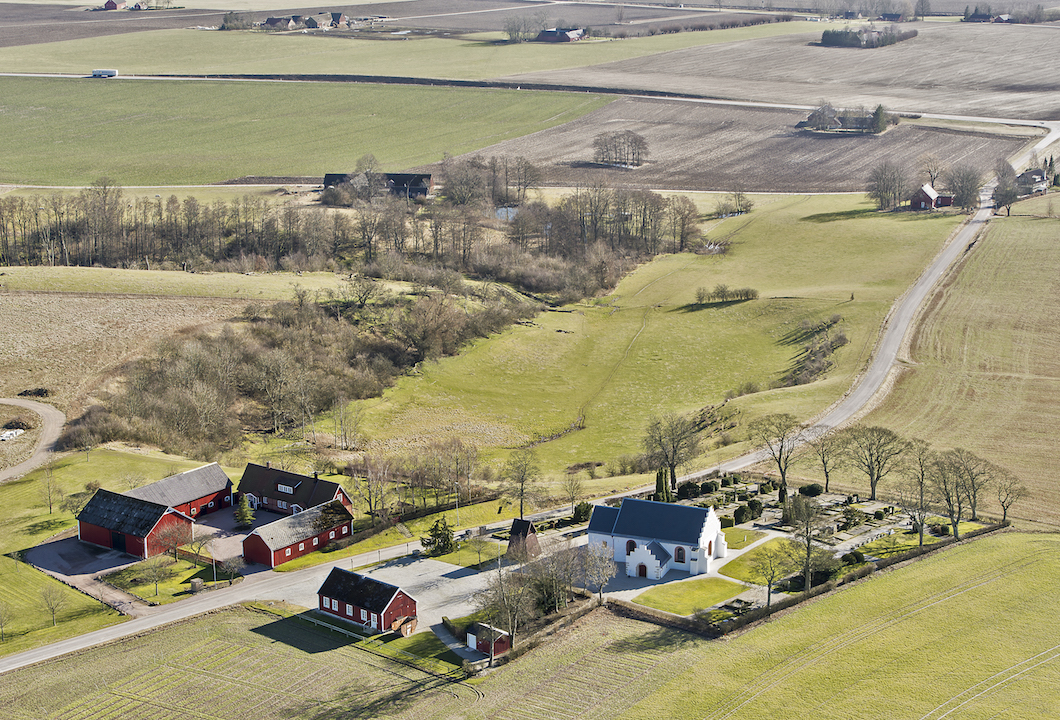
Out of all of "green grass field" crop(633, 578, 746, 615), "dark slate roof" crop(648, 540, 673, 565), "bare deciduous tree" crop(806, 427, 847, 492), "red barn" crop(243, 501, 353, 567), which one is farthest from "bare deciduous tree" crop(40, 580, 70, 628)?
"bare deciduous tree" crop(806, 427, 847, 492)

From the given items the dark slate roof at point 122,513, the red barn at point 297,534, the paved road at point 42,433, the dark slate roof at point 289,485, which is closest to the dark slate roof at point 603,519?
the red barn at point 297,534

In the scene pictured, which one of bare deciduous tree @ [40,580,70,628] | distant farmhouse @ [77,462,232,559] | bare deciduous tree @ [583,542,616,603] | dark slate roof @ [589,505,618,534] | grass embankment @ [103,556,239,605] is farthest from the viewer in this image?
distant farmhouse @ [77,462,232,559]

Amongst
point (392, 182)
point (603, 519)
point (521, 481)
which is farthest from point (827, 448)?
point (392, 182)

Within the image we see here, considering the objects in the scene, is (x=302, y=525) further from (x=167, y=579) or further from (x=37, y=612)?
(x=37, y=612)

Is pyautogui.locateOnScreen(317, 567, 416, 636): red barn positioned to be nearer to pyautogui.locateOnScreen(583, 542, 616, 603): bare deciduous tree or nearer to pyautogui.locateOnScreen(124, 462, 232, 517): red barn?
pyautogui.locateOnScreen(583, 542, 616, 603): bare deciduous tree

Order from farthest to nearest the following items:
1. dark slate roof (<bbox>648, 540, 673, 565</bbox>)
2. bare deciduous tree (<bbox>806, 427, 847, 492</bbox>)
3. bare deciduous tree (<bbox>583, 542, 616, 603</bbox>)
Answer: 1. bare deciduous tree (<bbox>806, 427, 847, 492</bbox>)
2. dark slate roof (<bbox>648, 540, 673, 565</bbox>)
3. bare deciduous tree (<bbox>583, 542, 616, 603</bbox>)

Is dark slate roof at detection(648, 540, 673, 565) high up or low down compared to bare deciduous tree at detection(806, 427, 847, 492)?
down

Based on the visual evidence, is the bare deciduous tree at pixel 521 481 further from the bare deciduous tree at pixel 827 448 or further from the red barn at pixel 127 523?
the red barn at pixel 127 523
